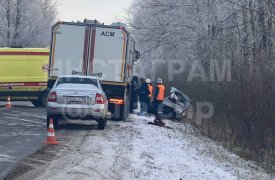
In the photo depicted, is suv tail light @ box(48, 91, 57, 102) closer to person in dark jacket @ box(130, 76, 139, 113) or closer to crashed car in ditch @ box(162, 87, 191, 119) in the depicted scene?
crashed car in ditch @ box(162, 87, 191, 119)

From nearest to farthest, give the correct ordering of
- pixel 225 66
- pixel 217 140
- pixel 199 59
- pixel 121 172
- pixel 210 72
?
pixel 121 172 < pixel 217 140 < pixel 225 66 < pixel 210 72 < pixel 199 59

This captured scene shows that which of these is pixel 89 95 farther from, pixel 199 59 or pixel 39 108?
pixel 199 59

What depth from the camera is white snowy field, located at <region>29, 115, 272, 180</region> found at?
9.88 meters

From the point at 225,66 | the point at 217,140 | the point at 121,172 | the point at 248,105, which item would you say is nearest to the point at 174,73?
the point at 225,66

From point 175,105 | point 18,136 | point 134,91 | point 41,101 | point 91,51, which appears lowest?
point 18,136

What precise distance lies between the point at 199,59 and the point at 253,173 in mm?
19565

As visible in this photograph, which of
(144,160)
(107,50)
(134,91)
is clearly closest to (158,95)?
(107,50)

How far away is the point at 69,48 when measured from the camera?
66.2ft

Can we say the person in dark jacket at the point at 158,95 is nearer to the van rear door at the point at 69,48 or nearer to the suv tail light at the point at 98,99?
the van rear door at the point at 69,48

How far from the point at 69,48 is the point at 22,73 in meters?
7.07

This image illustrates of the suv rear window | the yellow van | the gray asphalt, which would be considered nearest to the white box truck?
the gray asphalt

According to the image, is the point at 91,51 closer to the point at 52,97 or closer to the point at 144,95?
the point at 52,97

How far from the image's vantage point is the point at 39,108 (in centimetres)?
2712

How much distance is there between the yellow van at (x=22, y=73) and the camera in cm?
2634
